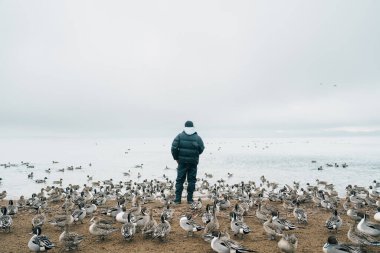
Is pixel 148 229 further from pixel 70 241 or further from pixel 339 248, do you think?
pixel 339 248

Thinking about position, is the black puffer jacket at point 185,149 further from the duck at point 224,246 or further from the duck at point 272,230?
the duck at point 224,246

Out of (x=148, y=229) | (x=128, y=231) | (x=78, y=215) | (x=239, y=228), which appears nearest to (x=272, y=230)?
(x=239, y=228)

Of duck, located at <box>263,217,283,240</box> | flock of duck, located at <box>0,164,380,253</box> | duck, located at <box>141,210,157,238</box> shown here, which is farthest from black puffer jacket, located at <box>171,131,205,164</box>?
duck, located at <box>263,217,283,240</box>

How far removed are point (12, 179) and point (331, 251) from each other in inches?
1404

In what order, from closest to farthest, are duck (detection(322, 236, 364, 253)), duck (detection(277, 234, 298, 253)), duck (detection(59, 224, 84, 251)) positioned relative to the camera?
duck (detection(322, 236, 364, 253)), duck (detection(277, 234, 298, 253)), duck (detection(59, 224, 84, 251))

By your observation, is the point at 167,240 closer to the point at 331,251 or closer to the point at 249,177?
the point at 331,251

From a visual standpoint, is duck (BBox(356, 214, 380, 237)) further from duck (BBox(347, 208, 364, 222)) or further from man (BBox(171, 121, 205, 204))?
man (BBox(171, 121, 205, 204))

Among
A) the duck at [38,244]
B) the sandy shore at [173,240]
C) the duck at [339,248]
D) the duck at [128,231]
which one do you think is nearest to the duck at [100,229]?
the sandy shore at [173,240]

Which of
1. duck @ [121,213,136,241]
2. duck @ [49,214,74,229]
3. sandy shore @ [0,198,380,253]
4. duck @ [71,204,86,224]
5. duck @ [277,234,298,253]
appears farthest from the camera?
duck @ [71,204,86,224]

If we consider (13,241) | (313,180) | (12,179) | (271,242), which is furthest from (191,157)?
(12,179)

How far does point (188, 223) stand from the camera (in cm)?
1126

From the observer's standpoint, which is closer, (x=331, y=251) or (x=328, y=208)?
(x=331, y=251)

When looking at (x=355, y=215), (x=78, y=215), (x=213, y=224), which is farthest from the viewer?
(x=355, y=215)

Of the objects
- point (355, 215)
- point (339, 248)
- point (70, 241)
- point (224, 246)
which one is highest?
point (339, 248)
